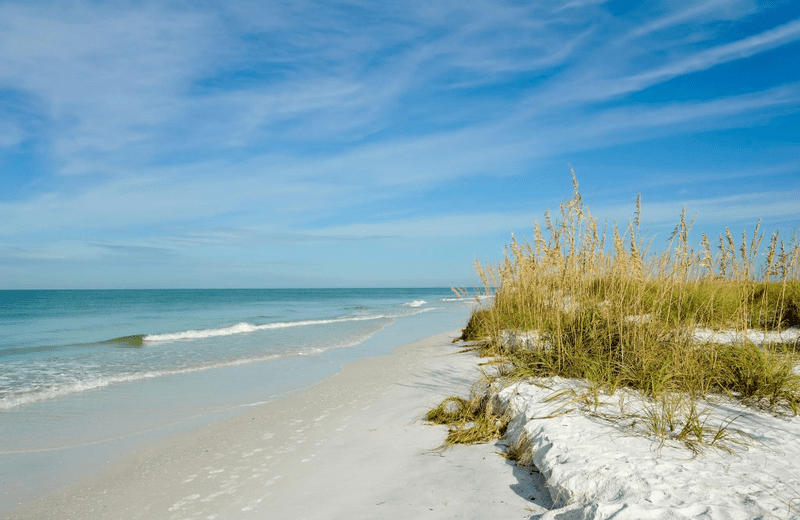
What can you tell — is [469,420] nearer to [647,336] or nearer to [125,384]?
[647,336]

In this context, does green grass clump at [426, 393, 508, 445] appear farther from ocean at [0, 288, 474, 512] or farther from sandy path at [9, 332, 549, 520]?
ocean at [0, 288, 474, 512]

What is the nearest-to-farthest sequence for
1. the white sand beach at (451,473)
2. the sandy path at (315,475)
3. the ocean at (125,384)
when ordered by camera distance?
the white sand beach at (451,473) → the sandy path at (315,475) → the ocean at (125,384)

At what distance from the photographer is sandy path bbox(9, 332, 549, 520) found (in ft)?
10.0

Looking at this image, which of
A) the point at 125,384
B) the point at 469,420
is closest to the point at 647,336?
the point at 469,420

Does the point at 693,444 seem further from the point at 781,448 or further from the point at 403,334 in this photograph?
the point at 403,334

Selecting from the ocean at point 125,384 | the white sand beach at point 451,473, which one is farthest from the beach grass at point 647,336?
the ocean at point 125,384

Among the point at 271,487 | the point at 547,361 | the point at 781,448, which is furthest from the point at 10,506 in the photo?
the point at 781,448

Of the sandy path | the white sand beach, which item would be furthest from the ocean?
the white sand beach

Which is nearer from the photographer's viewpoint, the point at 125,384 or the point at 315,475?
the point at 315,475

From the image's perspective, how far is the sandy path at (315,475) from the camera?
3.05 m

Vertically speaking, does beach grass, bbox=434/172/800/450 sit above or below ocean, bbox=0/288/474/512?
above

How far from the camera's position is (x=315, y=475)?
3.71m

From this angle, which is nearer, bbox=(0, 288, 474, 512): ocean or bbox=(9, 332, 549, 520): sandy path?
bbox=(9, 332, 549, 520): sandy path

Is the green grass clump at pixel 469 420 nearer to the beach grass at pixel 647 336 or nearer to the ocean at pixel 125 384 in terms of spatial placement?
the beach grass at pixel 647 336
